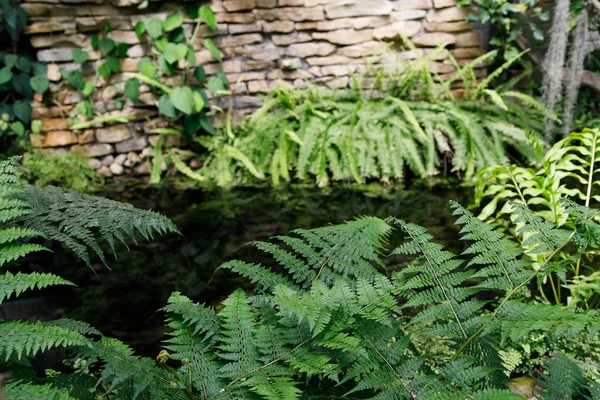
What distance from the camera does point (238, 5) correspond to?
15.4 feet

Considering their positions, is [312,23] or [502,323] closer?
[502,323]

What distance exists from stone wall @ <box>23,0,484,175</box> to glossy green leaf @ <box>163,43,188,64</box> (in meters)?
0.31

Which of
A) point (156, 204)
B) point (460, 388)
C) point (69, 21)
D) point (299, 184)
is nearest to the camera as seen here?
point (460, 388)

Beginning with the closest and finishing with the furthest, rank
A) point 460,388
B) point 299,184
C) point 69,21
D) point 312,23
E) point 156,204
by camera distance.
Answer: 1. point 460,388
2. point 156,204
3. point 299,184
4. point 69,21
5. point 312,23

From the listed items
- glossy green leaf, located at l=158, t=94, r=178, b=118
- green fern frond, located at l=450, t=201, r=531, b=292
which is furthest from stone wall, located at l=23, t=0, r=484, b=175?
green fern frond, located at l=450, t=201, r=531, b=292

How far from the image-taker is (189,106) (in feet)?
14.5

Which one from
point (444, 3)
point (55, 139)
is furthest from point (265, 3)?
point (55, 139)

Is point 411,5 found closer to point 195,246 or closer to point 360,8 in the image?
point 360,8

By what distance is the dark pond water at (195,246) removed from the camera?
2410 mm

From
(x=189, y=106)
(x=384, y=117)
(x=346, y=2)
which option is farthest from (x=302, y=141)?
(x=346, y=2)

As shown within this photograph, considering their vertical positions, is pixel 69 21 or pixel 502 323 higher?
pixel 69 21

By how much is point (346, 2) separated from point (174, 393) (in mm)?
4540

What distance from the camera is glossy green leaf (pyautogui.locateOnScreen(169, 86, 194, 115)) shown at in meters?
4.39

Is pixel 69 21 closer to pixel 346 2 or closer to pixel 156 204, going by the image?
pixel 156 204
